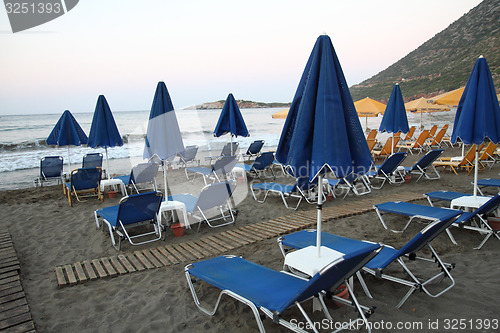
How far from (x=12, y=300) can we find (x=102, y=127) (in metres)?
4.79

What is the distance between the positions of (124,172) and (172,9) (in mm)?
10061

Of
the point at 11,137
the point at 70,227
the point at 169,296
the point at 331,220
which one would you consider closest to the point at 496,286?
the point at 331,220

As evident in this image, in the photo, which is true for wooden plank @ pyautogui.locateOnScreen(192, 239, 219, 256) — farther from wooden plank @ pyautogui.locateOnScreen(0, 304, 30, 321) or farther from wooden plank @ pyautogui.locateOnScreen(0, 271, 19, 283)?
wooden plank @ pyautogui.locateOnScreen(0, 271, 19, 283)

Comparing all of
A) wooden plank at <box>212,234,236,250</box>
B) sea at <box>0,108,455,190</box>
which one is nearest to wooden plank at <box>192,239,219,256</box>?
wooden plank at <box>212,234,236,250</box>

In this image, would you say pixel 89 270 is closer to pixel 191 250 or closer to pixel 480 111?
pixel 191 250

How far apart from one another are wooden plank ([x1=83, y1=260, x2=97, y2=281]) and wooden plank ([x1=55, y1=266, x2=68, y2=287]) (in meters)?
0.24

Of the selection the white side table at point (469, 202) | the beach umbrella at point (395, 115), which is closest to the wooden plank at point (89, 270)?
the white side table at point (469, 202)

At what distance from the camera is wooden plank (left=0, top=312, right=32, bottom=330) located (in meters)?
2.65

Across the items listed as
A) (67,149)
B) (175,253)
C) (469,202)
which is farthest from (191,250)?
(67,149)

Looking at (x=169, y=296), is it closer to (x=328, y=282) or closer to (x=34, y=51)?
(x=328, y=282)

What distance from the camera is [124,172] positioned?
1282cm

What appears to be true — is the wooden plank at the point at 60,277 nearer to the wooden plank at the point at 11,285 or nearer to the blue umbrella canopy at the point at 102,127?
the wooden plank at the point at 11,285

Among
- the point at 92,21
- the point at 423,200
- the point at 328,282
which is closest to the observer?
the point at 328,282

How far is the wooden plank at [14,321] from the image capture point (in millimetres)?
2646
